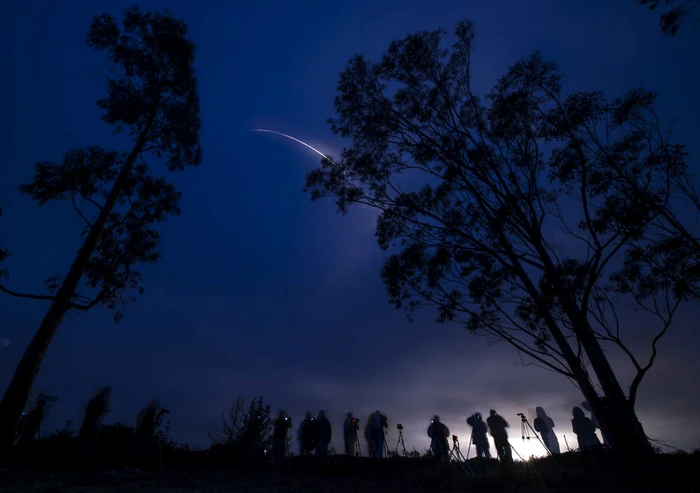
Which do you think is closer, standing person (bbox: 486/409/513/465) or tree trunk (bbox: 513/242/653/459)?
tree trunk (bbox: 513/242/653/459)

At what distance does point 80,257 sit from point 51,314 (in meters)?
1.91

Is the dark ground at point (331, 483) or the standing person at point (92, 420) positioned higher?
the standing person at point (92, 420)

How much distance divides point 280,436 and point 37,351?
6697 millimetres

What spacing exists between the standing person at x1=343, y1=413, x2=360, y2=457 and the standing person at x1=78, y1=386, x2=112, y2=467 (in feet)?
26.0

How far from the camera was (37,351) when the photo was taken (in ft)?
28.7

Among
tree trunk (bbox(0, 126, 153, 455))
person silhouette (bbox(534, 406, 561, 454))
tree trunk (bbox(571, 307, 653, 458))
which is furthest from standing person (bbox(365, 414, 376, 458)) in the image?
tree trunk (bbox(0, 126, 153, 455))

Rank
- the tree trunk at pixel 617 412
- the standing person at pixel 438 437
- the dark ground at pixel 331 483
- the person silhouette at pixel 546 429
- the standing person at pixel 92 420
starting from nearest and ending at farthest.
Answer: the dark ground at pixel 331 483
the tree trunk at pixel 617 412
the standing person at pixel 92 420
the standing person at pixel 438 437
the person silhouette at pixel 546 429

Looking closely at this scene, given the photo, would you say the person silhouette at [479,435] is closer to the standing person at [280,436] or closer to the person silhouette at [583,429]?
the person silhouette at [583,429]

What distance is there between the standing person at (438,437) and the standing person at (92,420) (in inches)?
406

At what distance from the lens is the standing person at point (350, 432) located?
1320 cm

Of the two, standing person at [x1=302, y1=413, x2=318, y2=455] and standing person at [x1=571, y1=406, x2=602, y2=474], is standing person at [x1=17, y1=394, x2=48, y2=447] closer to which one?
standing person at [x1=302, y1=413, x2=318, y2=455]

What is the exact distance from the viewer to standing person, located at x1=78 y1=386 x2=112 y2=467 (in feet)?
27.9

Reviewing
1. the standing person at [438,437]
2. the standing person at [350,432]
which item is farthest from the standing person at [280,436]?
the standing person at [438,437]

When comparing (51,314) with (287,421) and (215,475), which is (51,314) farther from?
(287,421)
